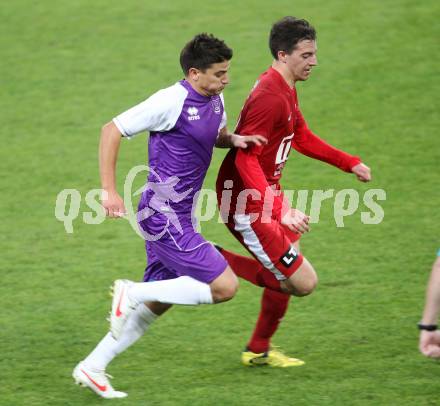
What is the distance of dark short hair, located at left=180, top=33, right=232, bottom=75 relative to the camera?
17.5 feet

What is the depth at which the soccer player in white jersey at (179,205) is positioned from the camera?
5.34 m

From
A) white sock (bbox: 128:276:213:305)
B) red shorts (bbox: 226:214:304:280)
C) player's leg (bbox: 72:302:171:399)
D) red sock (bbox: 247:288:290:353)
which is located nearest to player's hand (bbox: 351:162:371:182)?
red shorts (bbox: 226:214:304:280)

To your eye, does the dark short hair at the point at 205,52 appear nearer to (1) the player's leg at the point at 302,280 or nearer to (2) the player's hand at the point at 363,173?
(2) the player's hand at the point at 363,173

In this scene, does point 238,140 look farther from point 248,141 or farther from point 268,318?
point 268,318

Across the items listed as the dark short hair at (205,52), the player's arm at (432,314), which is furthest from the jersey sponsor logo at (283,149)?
the player's arm at (432,314)

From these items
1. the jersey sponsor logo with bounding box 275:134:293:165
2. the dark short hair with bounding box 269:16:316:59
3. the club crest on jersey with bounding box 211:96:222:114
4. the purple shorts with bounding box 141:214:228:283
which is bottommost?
the purple shorts with bounding box 141:214:228:283

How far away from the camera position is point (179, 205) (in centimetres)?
542

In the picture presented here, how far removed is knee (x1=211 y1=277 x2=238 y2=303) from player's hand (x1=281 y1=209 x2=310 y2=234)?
0.44m

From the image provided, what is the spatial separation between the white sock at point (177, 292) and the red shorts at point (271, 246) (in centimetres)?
47

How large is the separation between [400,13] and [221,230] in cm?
575

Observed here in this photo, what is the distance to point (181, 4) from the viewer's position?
13.6 m

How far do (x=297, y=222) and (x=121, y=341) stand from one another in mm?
1197

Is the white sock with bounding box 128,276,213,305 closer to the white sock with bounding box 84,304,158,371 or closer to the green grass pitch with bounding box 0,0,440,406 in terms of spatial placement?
the white sock with bounding box 84,304,158,371

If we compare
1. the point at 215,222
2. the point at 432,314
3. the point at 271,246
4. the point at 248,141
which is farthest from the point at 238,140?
the point at 215,222
